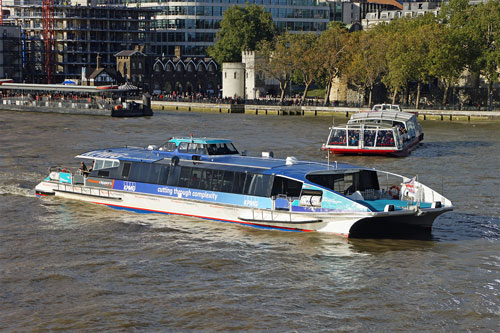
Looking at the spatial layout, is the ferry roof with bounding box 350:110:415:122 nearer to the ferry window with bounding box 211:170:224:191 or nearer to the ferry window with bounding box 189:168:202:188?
the ferry window with bounding box 189:168:202:188

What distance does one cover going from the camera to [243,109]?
126m

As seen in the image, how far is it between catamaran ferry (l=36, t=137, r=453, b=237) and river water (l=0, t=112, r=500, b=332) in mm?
562

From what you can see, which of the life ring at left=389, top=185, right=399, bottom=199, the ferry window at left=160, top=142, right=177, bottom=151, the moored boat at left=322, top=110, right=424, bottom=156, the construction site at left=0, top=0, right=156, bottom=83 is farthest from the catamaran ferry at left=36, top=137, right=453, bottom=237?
the construction site at left=0, top=0, right=156, bottom=83

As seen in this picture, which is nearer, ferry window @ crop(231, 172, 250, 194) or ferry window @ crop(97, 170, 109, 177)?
A: ferry window @ crop(231, 172, 250, 194)

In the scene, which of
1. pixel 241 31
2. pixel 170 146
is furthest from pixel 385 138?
pixel 241 31

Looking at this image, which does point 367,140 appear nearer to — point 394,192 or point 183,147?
point 183,147

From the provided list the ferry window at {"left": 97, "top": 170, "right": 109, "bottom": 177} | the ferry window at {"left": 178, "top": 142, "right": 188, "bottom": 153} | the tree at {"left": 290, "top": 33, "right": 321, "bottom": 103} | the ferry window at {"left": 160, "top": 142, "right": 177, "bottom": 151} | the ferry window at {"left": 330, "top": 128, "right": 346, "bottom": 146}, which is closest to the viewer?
the ferry window at {"left": 97, "top": 170, "right": 109, "bottom": 177}

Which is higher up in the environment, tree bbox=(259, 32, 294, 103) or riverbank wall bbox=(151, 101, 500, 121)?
tree bbox=(259, 32, 294, 103)

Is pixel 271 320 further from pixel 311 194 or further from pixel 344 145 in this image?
pixel 344 145

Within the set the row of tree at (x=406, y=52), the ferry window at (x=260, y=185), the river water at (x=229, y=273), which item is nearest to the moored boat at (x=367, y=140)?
the river water at (x=229, y=273)

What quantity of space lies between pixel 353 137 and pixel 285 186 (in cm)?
3071

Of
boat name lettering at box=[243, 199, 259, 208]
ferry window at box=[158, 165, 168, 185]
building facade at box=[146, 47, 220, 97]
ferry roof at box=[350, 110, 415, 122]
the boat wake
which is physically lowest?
the boat wake

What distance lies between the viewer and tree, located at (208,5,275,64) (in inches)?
6122

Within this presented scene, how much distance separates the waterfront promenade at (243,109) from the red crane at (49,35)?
43.0 m
